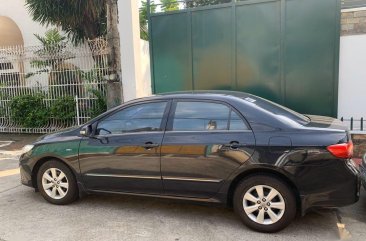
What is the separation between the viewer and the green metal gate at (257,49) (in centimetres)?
681

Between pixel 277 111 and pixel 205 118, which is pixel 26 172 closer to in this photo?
pixel 205 118

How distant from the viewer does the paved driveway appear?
3.84 meters

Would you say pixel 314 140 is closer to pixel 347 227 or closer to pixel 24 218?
pixel 347 227

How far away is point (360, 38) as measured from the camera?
259 inches

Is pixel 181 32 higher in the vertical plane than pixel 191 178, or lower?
higher

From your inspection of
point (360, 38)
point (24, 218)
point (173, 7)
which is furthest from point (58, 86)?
point (360, 38)

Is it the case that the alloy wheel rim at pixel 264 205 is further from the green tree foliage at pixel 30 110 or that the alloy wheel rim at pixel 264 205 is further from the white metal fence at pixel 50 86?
the green tree foliage at pixel 30 110

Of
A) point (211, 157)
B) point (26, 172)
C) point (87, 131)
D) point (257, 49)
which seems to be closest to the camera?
point (211, 157)

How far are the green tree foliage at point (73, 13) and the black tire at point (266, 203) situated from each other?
9.65 meters

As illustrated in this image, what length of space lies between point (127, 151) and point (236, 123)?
138cm

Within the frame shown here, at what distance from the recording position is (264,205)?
379cm

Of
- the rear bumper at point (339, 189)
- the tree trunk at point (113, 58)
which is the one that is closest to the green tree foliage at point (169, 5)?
the tree trunk at point (113, 58)

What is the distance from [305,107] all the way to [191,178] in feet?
12.8

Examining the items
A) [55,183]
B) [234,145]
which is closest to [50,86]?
[55,183]
